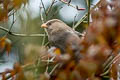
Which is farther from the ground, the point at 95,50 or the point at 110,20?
the point at 110,20

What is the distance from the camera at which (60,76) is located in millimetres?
1639

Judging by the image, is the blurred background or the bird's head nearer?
the blurred background

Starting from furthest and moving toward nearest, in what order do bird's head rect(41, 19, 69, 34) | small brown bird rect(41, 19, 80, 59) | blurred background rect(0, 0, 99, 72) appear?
1. bird's head rect(41, 19, 69, 34)
2. small brown bird rect(41, 19, 80, 59)
3. blurred background rect(0, 0, 99, 72)

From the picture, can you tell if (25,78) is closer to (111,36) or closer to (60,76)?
(60,76)

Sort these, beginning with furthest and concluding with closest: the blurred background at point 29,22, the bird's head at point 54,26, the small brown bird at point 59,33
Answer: the bird's head at point 54,26
the small brown bird at point 59,33
the blurred background at point 29,22

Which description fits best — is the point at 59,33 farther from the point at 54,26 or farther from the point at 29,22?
the point at 29,22

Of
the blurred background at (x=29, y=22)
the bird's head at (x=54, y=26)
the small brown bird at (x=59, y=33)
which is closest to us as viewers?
the blurred background at (x=29, y=22)

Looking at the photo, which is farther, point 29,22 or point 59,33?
point 59,33

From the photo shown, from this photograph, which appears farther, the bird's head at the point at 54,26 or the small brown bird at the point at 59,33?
the bird's head at the point at 54,26

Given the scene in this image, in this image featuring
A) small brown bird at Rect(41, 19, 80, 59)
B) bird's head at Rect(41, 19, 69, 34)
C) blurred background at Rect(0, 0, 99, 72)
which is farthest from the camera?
bird's head at Rect(41, 19, 69, 34)

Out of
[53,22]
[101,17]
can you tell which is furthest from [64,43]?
[101,17]

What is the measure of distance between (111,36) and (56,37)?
217cm

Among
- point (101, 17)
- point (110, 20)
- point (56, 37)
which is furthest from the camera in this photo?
point (56, 37)

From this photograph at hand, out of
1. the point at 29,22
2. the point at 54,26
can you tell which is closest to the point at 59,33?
the point at 54,26
